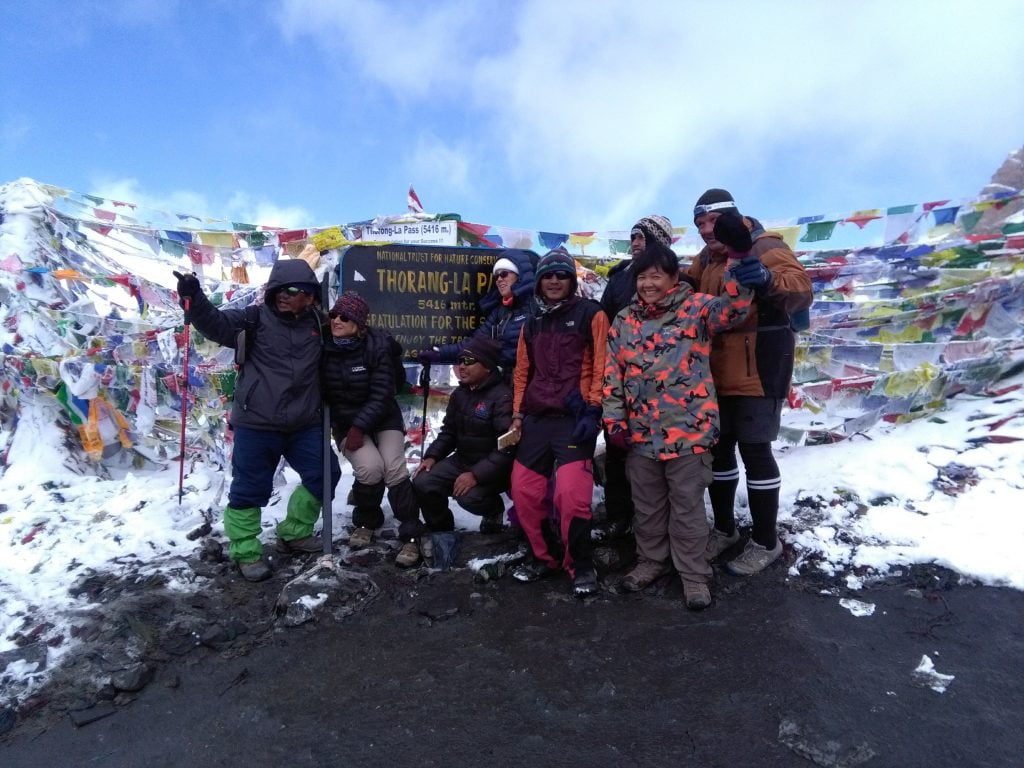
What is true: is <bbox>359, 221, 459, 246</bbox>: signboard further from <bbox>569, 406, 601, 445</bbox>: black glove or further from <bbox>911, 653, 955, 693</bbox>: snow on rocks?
<bbox>911, 653, 955, 693</bbox>: snow on rocks

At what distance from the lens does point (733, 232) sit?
12.0ft

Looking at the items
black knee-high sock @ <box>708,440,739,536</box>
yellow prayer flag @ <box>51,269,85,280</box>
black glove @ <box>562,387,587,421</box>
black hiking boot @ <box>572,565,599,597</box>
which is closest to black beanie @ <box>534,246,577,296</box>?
black glove @ <box>562,387,587,421</box>

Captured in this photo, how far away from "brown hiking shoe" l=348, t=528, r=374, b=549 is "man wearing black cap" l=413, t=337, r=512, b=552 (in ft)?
1.58

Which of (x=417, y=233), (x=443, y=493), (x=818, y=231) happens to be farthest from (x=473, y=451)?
(x=818, y=231)

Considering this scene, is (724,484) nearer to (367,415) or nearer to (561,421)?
(561,421)

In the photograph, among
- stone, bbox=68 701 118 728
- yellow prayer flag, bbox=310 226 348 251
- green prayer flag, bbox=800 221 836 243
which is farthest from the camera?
green prayer flag, bbox=800 221 836 243

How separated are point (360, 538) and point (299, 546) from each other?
486mm

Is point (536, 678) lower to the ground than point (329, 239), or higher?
lower

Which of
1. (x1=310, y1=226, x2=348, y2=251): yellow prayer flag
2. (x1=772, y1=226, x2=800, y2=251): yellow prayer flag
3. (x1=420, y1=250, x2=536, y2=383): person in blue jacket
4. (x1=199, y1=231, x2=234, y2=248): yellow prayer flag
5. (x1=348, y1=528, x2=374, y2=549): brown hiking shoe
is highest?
(x1=772, y1=226, x2=800, y2=251): yellow prayer flag

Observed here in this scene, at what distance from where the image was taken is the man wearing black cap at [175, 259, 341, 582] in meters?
4.63

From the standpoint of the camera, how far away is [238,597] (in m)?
4.32

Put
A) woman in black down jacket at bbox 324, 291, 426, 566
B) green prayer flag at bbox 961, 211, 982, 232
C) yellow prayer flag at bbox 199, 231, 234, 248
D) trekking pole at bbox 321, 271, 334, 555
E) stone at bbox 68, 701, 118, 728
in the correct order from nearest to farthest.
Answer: stone at bbox 68, 701, 118, 728
trekking pole at bbox 321, 271, 334, 555
woman in black down jacket at bbox 324, 291, 426, 566
yellow prayer flag at bbox 199, 231, 234, 248
green prayer flag at bbox 961, 211, 982, 232

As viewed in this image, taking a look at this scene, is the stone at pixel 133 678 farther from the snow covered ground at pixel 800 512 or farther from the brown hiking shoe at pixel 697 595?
the brown hiking shoe at pixel 697 595

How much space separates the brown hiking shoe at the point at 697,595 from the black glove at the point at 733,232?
208 cm
